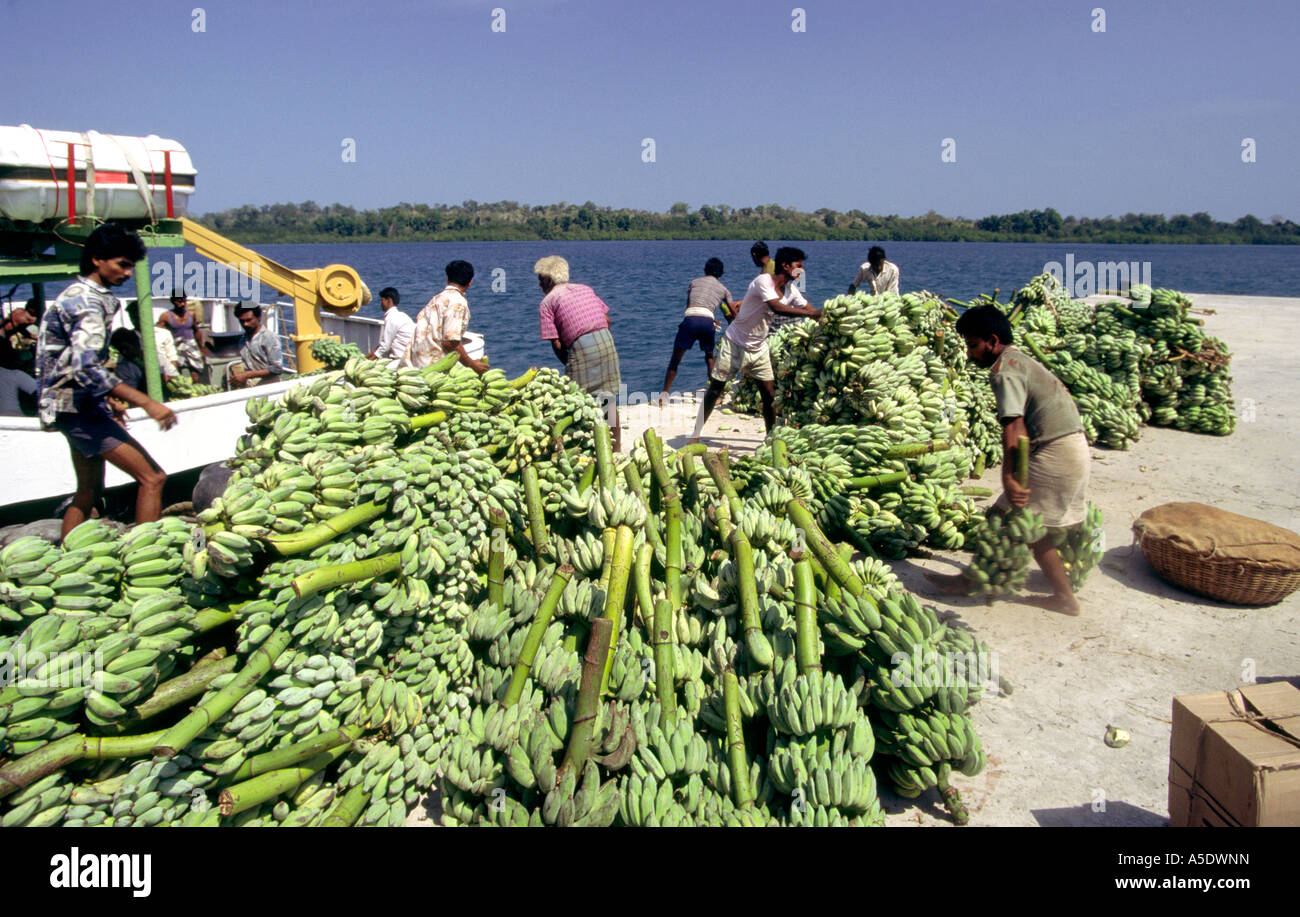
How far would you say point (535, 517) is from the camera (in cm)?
438

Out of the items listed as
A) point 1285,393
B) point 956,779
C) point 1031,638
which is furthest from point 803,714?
point 1285,393

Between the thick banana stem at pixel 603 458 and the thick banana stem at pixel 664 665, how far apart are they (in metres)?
0.97

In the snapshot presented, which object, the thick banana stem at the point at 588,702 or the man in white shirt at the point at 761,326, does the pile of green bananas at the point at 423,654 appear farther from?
the man in white shirt at the point at 761,326

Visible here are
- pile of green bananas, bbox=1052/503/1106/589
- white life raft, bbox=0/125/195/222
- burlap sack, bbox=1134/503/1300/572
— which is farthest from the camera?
white life raft, bbox=0/125/195/222

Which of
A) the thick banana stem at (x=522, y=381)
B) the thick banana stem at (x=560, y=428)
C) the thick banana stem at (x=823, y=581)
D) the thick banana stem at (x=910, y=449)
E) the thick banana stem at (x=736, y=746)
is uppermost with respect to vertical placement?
the thick banana stem at (x=522, y=381)

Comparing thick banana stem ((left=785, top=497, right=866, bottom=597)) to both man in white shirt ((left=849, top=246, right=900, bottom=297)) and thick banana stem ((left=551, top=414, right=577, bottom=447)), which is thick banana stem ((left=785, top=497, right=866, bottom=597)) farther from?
man in white shirt ((left=849, top=246, right=900, bottom=297))

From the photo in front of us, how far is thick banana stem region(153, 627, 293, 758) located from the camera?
2.85 metres

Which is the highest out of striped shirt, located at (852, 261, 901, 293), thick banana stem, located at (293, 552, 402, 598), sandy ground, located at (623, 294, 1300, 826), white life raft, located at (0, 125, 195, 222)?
white life raft, located at (0, 125, 195, 222)

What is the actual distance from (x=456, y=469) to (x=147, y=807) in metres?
1.84

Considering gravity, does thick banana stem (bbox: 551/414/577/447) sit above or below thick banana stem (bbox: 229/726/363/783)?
above

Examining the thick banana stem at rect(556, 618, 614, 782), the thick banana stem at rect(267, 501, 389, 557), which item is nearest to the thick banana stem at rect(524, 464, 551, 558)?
the thick banana stem at rect(267, 501, 389, 557)

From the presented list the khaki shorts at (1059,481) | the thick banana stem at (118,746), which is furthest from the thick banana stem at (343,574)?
the khaki shorts at (1059,481)

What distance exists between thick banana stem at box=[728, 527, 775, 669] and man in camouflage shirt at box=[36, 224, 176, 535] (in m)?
3.37

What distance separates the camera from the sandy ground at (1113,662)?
11.7 ft
